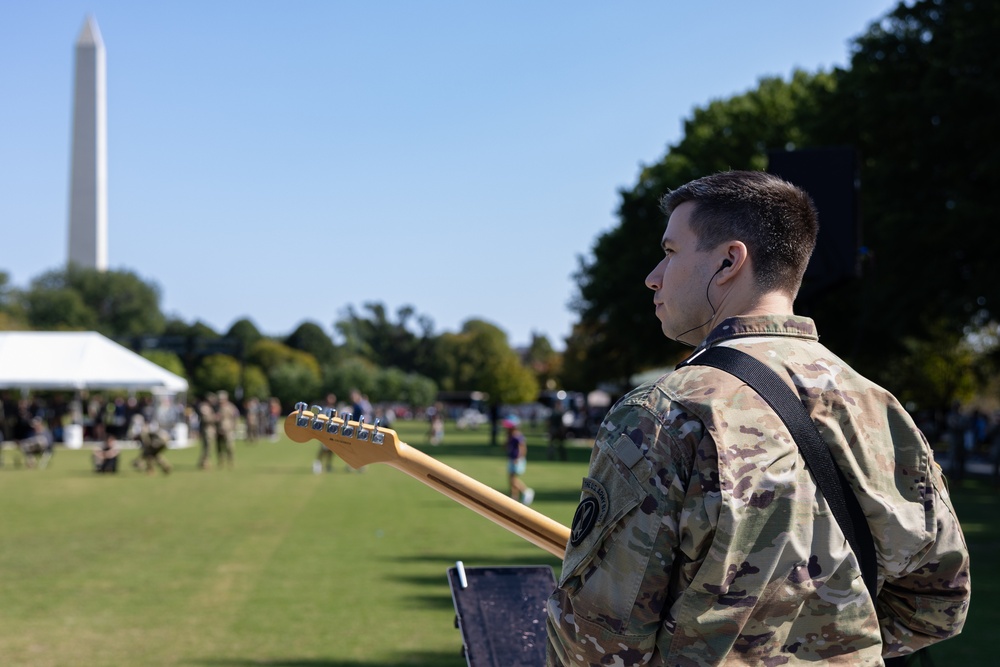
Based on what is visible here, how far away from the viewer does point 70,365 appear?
125ft

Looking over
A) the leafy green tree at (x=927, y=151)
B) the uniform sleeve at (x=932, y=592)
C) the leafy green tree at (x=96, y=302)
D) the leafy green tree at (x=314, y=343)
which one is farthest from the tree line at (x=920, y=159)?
the leafy green tree at (x=314, y=343)

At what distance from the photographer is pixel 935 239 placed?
2197 cm

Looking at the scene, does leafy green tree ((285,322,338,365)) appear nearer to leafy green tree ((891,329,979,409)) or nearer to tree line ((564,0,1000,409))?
leafy green tree ((891,329,979,409))

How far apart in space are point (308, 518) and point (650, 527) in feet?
51.9

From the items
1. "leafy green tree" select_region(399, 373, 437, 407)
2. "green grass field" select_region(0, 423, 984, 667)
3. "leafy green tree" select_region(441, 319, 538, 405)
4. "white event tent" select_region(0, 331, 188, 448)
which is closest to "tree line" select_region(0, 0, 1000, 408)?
"green grass field" select_region(0, 423, 984, 667)

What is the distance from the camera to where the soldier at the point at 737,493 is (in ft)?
6.21

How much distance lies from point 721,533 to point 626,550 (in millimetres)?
172

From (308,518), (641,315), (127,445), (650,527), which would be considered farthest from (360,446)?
(127,445)

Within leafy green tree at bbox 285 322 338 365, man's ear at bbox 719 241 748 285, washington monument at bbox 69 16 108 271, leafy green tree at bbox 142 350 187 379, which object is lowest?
man's ear at bbox 719 241 748 285

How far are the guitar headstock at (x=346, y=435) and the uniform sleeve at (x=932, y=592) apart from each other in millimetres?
1234

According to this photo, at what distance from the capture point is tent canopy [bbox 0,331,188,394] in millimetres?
37000

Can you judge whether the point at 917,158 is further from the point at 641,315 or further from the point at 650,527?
the point at 650,527

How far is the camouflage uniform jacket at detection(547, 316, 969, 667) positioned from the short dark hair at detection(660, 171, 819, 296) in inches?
6.0

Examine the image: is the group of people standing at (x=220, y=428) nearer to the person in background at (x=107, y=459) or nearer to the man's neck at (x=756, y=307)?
the person in background at (x=107, y=459)
